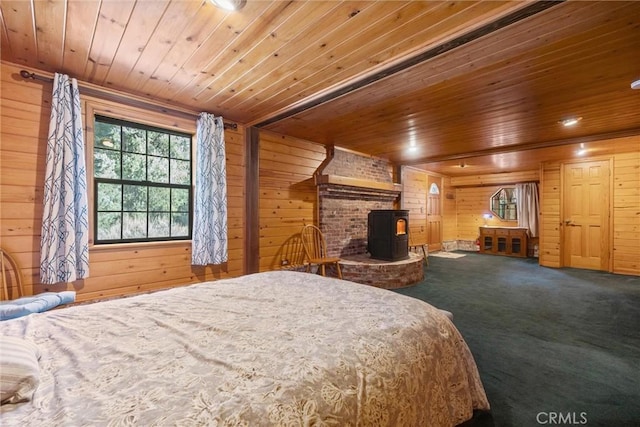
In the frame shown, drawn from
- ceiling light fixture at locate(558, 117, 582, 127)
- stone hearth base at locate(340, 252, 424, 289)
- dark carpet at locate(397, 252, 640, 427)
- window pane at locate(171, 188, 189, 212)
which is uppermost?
ceiling light fixture at locate(558, 117, 582, 127)

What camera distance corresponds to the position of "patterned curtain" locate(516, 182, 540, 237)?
271 inches

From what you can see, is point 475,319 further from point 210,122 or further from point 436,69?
point 210,122

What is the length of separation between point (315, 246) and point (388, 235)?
1146 millimetres

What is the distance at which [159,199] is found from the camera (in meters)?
2.96

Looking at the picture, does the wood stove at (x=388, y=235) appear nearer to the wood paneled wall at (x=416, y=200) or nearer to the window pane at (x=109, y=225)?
the wood paneled wall at (x=416, y=200)

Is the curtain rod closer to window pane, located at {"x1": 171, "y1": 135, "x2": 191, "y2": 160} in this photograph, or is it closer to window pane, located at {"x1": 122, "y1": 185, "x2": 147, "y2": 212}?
window pane, located at {"x1": 171, "y1": 135, "x2": 191, "y2": 160}

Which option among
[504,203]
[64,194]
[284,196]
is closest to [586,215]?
[504,203]

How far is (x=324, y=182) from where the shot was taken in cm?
414

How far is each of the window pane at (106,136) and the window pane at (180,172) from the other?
524 millimetres

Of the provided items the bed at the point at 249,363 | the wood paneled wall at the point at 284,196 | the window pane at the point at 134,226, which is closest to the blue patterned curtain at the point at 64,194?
the window pane at the point at 134,226

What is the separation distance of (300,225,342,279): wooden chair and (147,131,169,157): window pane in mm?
2005
